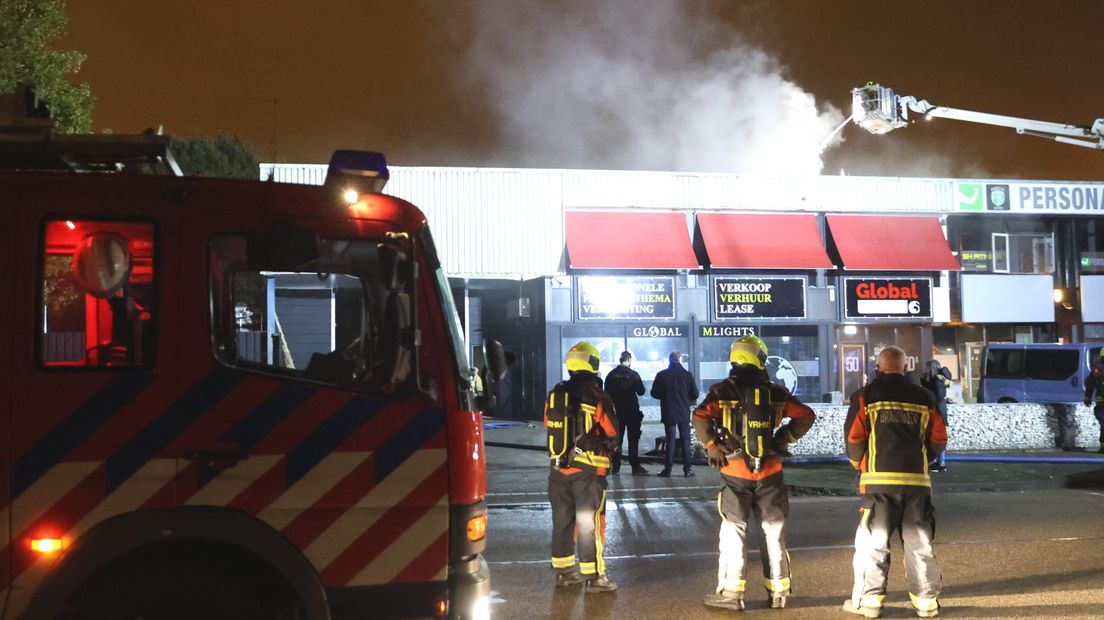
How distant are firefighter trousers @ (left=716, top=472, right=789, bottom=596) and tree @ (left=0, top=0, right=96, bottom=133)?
10979mm

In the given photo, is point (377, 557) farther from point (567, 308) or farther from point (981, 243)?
point (981, 243)

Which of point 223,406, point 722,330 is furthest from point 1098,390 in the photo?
point 223,406

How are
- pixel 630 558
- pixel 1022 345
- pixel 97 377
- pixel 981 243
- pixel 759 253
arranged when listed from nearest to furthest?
pixel 97 377
pixel 630 558
pixel 1022 345
pixel 759 253
pixel 981 243

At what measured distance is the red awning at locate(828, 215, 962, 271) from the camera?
26266 mm

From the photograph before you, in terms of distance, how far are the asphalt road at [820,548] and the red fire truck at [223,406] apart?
99.8 inches

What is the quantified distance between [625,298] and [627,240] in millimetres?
1458

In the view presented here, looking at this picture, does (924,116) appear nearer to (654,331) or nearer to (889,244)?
(889,244)

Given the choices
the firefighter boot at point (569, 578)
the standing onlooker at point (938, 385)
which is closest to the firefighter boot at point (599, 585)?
the firefighter boot at point (569, 578)

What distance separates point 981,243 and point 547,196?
1317cm

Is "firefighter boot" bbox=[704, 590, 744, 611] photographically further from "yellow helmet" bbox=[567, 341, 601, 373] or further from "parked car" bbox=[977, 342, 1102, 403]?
"parked car" bbox=[977, 342, 1102, 403]

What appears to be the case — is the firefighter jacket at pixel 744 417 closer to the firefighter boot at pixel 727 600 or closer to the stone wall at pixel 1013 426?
the firefighter boot at pixel 727 600

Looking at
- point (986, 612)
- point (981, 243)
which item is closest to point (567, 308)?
point (981, 243)

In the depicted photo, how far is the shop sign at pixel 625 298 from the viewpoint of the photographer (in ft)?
82.4

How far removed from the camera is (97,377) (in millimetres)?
4094
